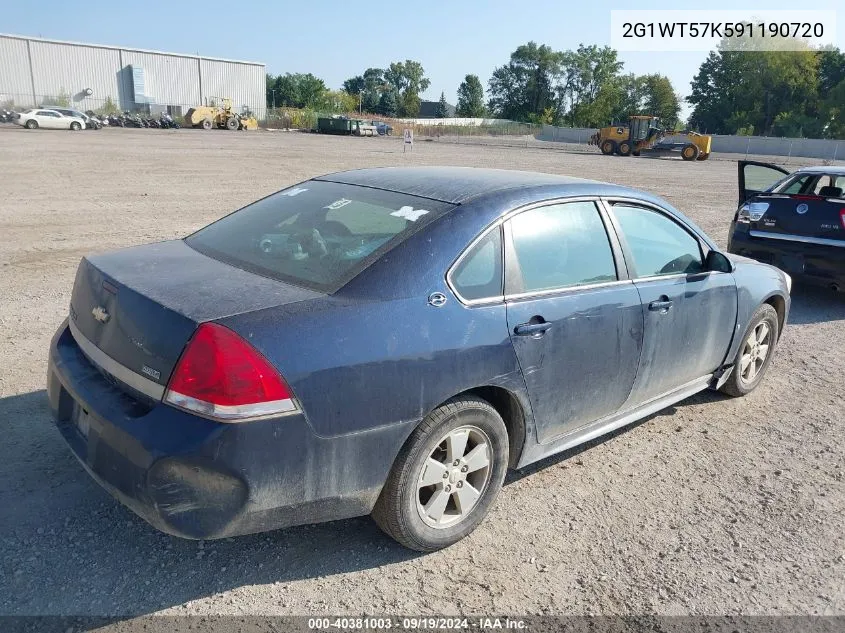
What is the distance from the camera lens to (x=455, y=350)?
2.81 meters

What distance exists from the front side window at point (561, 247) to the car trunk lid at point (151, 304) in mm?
1069

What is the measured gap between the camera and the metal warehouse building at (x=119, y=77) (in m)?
71.1

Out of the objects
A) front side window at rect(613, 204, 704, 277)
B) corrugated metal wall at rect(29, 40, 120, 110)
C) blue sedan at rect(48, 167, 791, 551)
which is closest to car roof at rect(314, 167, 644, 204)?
blue sedan at rect(48, 167, 791, 551)

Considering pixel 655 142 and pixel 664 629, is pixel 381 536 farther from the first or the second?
pixel 655 142

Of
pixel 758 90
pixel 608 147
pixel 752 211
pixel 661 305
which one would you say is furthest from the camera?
pixel 758 90

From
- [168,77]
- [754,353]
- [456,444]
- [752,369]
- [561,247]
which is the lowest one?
[752,369]

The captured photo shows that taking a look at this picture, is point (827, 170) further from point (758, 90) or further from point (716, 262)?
point (758, 90)

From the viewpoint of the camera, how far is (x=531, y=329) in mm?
3092

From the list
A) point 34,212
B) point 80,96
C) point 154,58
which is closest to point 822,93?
point 154,58

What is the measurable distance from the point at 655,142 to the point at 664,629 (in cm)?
4566

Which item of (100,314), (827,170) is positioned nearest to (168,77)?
(827,170)

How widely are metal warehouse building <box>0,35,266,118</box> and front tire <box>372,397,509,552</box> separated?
267ft

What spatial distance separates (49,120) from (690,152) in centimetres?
4240

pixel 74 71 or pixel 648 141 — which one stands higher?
pixel 74 71
